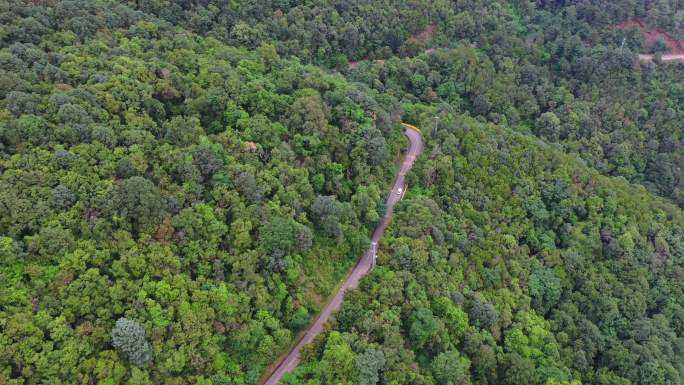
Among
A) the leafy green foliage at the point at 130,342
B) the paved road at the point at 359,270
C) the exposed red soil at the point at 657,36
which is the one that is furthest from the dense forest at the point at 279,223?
the exposed red soil at the point at 657,36

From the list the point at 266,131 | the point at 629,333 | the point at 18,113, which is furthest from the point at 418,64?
the point at 18,113

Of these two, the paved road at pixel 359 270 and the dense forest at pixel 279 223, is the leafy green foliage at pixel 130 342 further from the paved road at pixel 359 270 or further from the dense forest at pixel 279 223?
the paved road at pixel 359 270

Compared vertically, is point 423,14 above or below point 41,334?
above

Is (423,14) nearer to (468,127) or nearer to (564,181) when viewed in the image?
(468,127)

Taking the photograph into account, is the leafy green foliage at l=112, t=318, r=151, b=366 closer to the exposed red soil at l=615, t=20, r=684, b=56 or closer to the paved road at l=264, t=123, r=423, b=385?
the paved road at l=264, t=123, r=423, b=385

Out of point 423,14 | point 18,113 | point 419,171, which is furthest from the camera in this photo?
point 423,14

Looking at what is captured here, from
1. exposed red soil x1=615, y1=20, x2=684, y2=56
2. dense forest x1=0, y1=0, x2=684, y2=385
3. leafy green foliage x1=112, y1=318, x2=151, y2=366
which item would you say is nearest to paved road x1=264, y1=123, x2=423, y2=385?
dense forest x1=0, y1=0, x2=684, y2=385

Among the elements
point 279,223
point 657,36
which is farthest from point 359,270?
point 657,36
